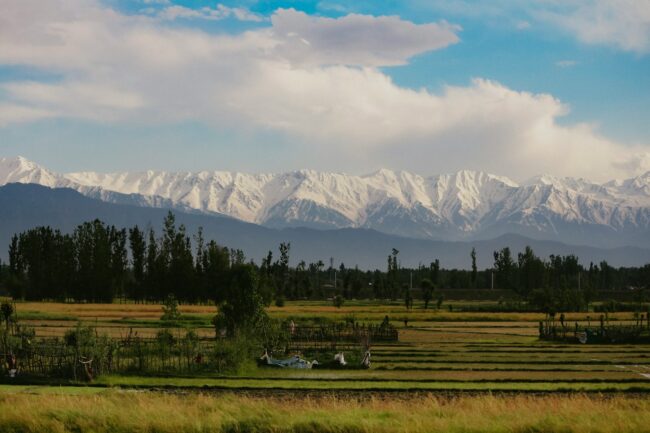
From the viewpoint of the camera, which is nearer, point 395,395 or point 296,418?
point 296,418

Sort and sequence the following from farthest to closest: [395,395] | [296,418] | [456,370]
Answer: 1. [456,370]
2. [395,395]
3. [296,418]

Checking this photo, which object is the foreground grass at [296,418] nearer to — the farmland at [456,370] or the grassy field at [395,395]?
the grassy field at [395,395]

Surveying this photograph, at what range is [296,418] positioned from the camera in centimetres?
2502

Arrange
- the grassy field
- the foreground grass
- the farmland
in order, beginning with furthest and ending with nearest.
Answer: the farmland < the grassy field < the foreground grass

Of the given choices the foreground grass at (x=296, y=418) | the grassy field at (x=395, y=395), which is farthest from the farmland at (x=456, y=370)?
the foreground grass at (x=296, y=418)

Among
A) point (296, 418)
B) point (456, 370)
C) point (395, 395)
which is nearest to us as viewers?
point (296, 418)

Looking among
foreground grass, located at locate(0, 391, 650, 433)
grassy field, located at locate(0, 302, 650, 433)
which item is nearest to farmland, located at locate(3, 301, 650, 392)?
grassy field, located at locate(0, 302, 650, 433)

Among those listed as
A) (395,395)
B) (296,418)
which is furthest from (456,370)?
(296,418)

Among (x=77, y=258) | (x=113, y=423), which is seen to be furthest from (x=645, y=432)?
(x=77, y=258)

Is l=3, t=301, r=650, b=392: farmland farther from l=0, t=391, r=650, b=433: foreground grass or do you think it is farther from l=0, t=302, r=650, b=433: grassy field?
l=0, t=391, r=650, b=433: foreground grass

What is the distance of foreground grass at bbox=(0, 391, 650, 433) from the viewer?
24.0m

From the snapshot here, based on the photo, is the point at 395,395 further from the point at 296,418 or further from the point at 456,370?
the point at 456,370

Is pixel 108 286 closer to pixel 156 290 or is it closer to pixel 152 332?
pixel 156 290

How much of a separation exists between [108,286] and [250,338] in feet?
309
